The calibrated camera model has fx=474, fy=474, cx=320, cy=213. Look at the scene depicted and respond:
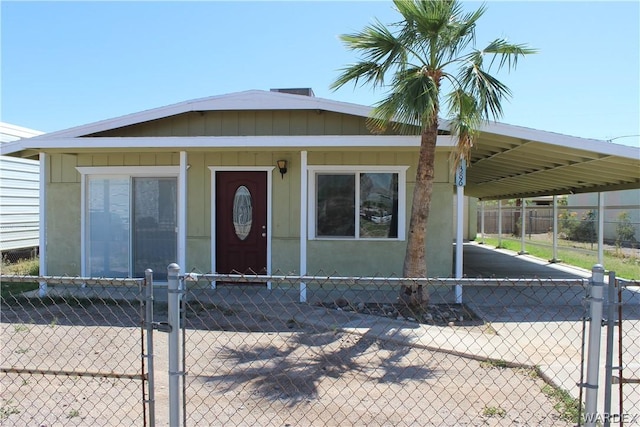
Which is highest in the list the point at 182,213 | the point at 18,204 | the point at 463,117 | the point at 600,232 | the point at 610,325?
the point at 463,117

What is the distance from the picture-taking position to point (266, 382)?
4535mm

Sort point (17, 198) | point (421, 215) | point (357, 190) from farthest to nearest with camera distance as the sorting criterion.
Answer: point (17, 198)
point (357, 190)
point (421, 215)

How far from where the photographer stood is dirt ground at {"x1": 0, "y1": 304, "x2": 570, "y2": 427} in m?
3.82

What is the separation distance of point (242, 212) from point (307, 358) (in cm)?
473

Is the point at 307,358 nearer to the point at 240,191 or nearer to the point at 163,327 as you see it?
the point at 163,327

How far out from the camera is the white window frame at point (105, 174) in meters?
9.52

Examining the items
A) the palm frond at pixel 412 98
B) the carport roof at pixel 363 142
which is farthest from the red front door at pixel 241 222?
the palm frond at pixel 412 98

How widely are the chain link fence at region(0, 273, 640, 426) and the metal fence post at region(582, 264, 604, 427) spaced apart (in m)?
0.07

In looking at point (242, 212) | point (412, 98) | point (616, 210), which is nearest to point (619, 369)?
point (412, 98)

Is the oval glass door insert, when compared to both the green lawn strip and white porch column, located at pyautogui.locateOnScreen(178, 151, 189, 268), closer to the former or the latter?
white porch column, located at pyautogui.locateOnScreen(178, 151, 189, 268)

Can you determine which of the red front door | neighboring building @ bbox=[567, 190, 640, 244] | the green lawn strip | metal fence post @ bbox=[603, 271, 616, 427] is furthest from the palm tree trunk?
neighboring building @ bbox=[567, 190, 640, 244]

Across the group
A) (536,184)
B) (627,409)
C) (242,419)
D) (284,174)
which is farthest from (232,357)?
(536,184)

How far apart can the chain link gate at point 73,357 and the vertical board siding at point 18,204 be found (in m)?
5.07

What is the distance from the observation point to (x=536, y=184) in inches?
588
